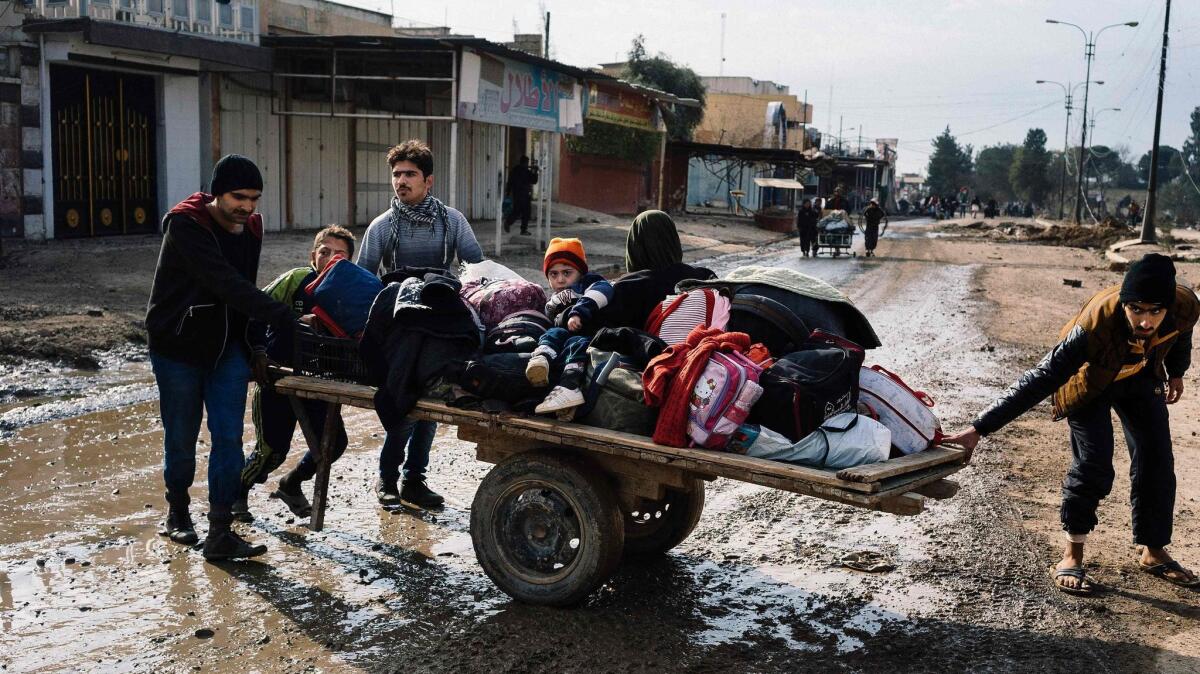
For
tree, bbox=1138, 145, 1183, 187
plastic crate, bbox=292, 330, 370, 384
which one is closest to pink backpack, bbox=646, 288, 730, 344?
plastic crate, bbox=292, 330, 370, 384

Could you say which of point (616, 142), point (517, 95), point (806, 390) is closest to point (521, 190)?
point (517, 95)

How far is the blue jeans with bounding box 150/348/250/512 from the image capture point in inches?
195

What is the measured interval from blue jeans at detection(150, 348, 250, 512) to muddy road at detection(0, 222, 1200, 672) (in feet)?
1.06

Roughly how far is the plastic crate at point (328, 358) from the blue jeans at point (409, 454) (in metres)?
0.85

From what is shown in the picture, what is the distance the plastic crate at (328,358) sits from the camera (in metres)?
4.87

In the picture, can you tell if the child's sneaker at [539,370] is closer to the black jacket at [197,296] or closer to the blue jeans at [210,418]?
the black jacket at [197,296]

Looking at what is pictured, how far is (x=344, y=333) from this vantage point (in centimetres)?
495

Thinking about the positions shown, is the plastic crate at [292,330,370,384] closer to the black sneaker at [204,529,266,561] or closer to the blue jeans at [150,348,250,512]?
the blue jeans at [150,348,250,512]

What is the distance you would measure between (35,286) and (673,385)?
415 inches

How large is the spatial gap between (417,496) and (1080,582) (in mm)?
3341

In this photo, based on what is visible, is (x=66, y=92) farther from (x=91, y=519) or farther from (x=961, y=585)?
(x=961, y=585)

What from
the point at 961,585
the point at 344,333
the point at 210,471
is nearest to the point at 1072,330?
the point at 961,585

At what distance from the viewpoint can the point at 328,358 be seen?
498 centimetres

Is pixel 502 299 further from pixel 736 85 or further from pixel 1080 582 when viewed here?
pixel 736 85
